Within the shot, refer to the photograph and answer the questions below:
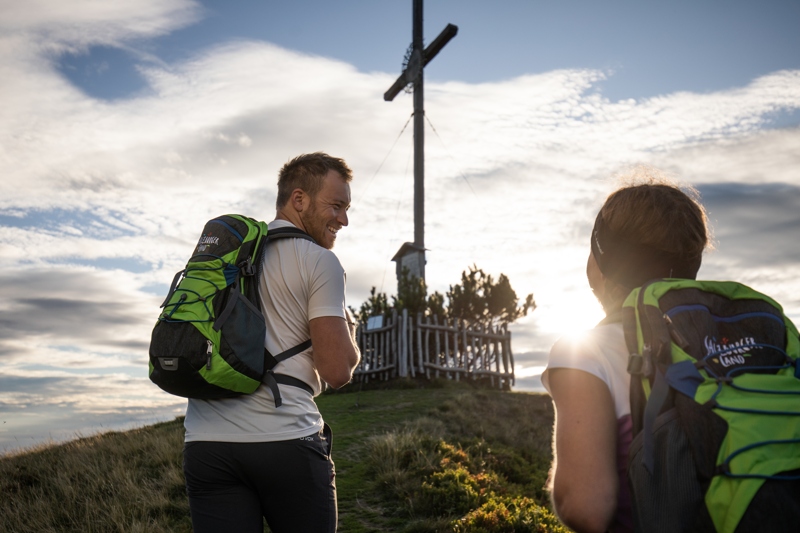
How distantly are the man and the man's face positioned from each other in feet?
0.67

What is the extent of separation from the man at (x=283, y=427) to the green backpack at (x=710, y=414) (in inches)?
45.1

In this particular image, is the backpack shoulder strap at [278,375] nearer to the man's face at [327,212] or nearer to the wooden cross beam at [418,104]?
the man's face at [327,212]

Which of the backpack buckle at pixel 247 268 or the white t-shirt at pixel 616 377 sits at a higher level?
the backpack buckle at pixel 247 268

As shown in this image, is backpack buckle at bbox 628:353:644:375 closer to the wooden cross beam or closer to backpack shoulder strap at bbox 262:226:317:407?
backpack shoulder strap at bbox 262:226:317:407

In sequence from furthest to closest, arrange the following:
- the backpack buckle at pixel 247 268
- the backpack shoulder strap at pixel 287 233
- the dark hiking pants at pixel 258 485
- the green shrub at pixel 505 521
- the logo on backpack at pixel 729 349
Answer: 1. the green shrub at pixel 505 521
2. the backpack shoulder strap at pixel 287 233
3. the backpack buckle at pixel 247 268
4. the dark hiking pants at pixel 258 485
5. the logo on backpack at pixel 729 349

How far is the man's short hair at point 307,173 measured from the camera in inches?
119

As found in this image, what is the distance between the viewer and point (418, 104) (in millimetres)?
20281

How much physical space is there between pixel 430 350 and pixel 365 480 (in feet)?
34.2

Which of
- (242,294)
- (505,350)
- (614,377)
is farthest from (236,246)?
(505,350)

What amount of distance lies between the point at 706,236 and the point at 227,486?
1.88 metres

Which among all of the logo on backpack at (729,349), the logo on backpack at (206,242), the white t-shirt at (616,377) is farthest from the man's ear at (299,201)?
the logo on backpack at (729,349)

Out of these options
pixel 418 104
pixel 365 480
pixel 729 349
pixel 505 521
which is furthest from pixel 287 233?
pixel 418 104

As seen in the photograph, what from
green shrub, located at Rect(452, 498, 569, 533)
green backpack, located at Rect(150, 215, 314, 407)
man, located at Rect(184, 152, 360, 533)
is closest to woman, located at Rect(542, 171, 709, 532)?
man, located at Rect(184, 152, 360, 533)

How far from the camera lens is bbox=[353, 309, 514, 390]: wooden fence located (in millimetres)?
17531
